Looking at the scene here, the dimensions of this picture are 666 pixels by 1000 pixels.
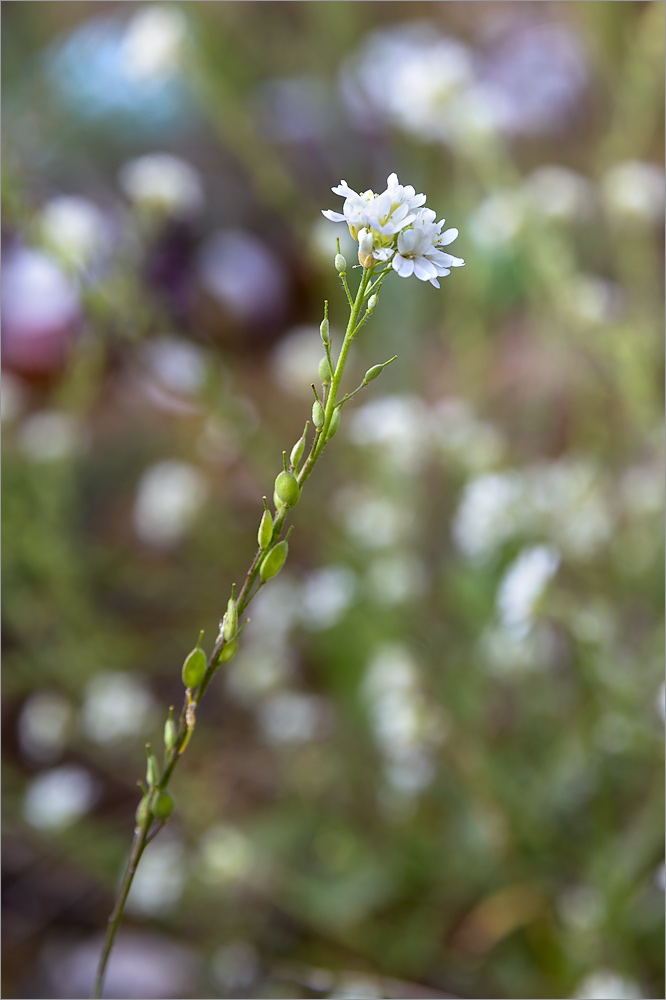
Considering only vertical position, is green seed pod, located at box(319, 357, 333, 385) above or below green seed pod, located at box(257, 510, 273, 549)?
above

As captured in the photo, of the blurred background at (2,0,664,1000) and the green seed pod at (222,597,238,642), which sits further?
the blurred background at (2,0,664,1000)

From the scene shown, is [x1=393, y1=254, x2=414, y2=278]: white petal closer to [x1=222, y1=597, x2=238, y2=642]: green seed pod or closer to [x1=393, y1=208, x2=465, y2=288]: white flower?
[x1=393, y1=208, x2=465, y2=288]: white flower

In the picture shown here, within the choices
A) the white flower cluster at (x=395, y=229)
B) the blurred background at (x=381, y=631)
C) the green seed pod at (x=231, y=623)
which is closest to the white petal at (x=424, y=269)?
the white flower cluster at (x=395, y=229)

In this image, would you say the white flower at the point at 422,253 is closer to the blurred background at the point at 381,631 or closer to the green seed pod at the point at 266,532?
the green seed pod at the point at 266,532

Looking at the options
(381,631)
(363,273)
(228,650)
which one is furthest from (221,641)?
(381,631)

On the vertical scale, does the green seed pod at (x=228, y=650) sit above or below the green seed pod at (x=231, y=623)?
below

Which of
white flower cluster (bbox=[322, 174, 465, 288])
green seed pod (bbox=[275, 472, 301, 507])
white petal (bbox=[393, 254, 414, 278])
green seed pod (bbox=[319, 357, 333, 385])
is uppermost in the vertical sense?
white flower cluster (bbox=[322, 174, 465, 288])

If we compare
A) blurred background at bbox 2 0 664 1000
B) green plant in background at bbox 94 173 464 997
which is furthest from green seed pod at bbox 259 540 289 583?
blurred background at bbox 2 0 664 1000
